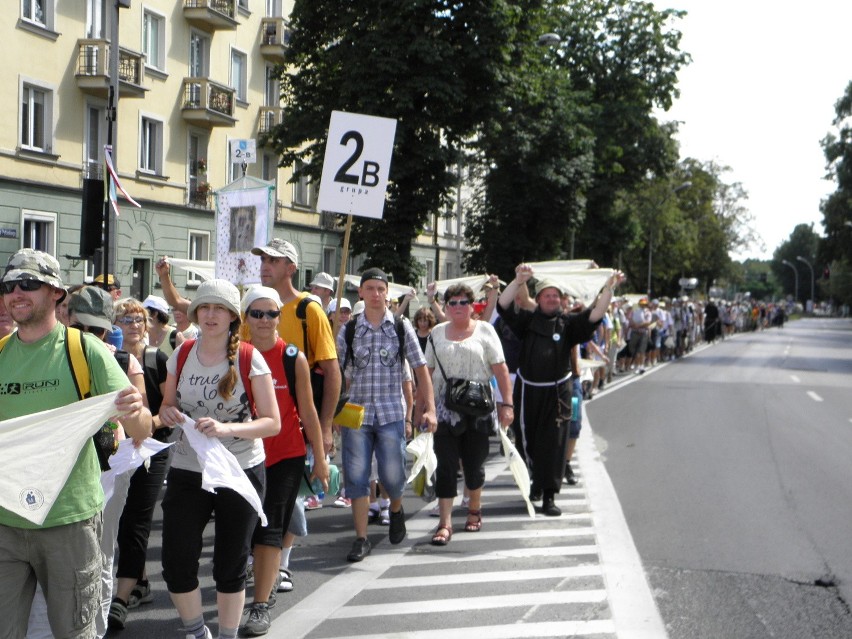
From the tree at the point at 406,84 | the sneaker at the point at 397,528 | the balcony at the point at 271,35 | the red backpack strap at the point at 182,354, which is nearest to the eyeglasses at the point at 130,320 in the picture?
the red backpack strap at the point at 182,354

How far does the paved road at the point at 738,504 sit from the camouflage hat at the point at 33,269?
3408 mm

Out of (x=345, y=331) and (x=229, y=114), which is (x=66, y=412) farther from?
(x=229, y=114)

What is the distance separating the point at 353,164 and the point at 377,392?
231 cm

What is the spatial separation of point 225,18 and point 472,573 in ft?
94.8

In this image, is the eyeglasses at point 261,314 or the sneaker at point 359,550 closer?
the eyeglasses at point 261,314

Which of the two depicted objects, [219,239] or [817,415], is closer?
[219,239]

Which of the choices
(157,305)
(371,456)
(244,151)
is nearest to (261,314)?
(371,456)

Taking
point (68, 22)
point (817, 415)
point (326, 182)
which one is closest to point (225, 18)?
point (68, 22)

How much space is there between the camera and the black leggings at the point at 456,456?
306 inches

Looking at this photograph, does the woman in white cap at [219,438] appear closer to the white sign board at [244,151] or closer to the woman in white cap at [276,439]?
the woman in white cap at [276,439]

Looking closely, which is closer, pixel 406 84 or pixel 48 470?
pixel 48 470

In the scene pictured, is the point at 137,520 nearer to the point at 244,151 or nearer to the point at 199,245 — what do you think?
the point at 244,151

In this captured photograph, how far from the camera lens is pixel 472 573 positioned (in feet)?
22.1

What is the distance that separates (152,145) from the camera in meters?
31.5
